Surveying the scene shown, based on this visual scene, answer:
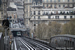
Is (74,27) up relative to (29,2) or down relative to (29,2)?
down

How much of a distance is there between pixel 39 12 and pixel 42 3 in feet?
52.0

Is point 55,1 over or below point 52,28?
over

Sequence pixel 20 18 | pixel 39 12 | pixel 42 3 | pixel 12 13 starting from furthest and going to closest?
1. pixel 20 18
2. pixel 12 13
3. pixel 42 3
4. pixel 39 12

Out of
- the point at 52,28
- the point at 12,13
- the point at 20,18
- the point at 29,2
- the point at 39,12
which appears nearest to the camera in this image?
the point at 52,28

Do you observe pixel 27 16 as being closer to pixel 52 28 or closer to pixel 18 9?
pixel 18 9

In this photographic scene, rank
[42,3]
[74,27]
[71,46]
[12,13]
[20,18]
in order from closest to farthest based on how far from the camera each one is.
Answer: [71,46]
[74,27]
[42,3]
[12,13]
[20,18]

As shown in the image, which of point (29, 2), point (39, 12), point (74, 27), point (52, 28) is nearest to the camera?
point (74, 27)

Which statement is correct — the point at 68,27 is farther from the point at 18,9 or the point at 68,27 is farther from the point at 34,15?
the point at 18,9

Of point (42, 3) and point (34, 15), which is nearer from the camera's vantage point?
point (34, 15)

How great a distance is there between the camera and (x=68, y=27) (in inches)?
2480

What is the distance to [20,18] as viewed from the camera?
179000 millimetres

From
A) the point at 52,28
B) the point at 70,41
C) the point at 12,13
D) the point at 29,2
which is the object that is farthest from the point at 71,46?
the point at 12,13

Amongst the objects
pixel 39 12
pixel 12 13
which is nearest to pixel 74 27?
pixel 39 12

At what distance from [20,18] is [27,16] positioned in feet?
135
